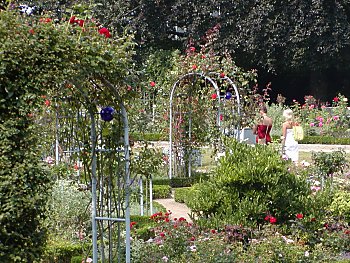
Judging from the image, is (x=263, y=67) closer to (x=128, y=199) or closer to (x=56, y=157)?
(x=56, y=157)

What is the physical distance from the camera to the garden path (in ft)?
33.3

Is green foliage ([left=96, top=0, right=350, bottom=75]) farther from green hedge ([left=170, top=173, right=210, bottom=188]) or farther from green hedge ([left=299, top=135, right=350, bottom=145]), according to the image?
green hedge ([left=170, top=173, right=210, bottom=188])

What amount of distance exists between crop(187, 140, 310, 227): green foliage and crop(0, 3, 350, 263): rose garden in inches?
0.4

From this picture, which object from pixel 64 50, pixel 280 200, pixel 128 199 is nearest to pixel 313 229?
pixel 280 200

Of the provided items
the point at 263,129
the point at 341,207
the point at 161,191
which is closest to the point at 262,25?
the point at 263,129

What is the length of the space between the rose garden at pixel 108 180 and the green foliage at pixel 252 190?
0.4 inches

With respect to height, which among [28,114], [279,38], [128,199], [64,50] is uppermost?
[279,38]

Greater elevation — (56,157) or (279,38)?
(279,38)

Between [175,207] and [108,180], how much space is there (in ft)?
16.0

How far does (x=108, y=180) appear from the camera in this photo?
5.98 metres

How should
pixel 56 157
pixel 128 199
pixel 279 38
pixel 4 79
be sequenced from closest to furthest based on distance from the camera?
pixel 4 79, pixel 128 199, pixel 56 157, pixel 279 38

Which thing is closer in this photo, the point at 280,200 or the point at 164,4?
the point at 280,200

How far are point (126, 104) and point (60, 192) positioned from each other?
7.58 feet

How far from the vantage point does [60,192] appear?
8.01 m
